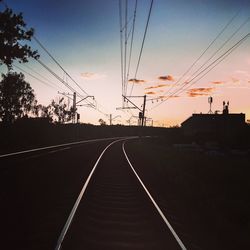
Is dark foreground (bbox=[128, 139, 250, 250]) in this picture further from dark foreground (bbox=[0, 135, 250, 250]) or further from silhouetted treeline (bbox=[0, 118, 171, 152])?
silhouetted treeline (bbox=[0, 118, 171, 152])

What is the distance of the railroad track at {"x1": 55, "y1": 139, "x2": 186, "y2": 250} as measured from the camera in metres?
7.19

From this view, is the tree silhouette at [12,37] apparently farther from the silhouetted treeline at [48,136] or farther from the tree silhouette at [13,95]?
the tree silhouette at [13,95]

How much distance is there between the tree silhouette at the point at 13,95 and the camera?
83.3 m

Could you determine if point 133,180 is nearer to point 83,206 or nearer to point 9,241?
point 83,206

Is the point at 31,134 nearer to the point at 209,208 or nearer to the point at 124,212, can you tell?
the point at 209,208

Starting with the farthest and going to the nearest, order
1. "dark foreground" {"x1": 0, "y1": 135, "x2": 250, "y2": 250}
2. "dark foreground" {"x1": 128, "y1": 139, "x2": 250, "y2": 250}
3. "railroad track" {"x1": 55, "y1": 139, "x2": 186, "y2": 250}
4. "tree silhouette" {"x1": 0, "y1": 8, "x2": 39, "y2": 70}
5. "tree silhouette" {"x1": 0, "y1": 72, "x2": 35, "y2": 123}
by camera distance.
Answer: "tree silhouette" {"x1": 0, "y1": 72, "x2": 35, "y2": 123}
"tree silhouette" {"x1": 0, "y1": 8, "x2": 39, "y2": 70}
"dark foreground" {"x1": 128, "y1": 139, "x2": 250, "y2": 250}
"dark foreground" {"x1": 0, "y1": 135, "x2": 250, "y2": 250}
"railroad track" {"x1": 55, "y1": 139, "x2": 186, "y2": 250}

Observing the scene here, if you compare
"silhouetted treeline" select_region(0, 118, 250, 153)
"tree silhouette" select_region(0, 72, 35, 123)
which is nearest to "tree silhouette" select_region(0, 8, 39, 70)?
"silhouetted treeline" select_region(0, 118, 250, 153)

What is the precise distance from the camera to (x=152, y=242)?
24.2ft

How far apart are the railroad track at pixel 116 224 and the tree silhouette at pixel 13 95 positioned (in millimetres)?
67767

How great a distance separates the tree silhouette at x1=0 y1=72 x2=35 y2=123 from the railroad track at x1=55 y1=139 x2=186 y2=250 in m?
67.8

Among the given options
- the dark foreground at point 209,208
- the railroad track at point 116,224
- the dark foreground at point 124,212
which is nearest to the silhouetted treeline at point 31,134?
the dark foreground at point 124,212

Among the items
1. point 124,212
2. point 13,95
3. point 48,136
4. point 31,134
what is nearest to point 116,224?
point 124,212

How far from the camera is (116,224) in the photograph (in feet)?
28.9

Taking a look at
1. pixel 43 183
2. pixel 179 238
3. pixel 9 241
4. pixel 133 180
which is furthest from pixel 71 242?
pixel 133 180
